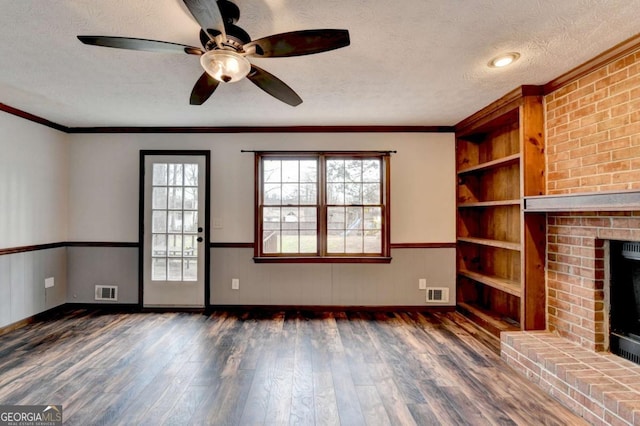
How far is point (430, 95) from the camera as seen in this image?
302 centimetres

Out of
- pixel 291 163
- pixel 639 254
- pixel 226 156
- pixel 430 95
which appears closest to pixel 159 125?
pixel 226 156

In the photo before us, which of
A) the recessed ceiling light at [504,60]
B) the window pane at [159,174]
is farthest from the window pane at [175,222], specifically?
the recessed ceiling light at [504,60]

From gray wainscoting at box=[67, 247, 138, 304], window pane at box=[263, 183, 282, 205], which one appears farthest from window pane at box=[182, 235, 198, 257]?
window pane at box=[263, 183, 282, 205]

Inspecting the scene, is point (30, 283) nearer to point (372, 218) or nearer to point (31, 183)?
point (31, 183)

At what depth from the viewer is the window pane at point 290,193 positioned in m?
4.09

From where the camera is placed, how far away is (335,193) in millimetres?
4094

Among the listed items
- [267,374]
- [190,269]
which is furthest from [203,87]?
[190,269]

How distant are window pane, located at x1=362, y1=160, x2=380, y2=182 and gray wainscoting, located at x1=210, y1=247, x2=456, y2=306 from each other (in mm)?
991

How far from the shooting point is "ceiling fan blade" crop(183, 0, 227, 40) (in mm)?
1351

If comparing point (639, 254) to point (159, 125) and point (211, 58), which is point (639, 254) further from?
point (159, 125)

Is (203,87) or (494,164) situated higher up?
(203,87)

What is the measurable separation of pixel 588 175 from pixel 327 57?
2217 millimetres

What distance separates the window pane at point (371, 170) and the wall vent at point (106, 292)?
357 centimetres

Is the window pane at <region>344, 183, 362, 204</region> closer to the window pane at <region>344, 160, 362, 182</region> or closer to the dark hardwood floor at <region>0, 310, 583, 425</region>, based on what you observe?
the window pane at <region>344, 160, 362, 182</region>
